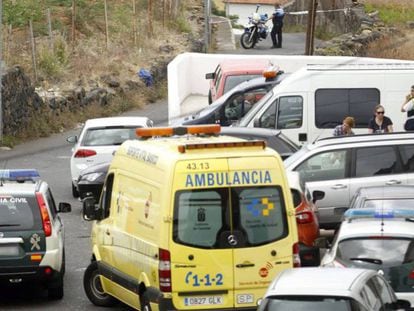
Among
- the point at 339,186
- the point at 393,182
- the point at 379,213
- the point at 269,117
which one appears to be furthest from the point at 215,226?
the point at 269,117

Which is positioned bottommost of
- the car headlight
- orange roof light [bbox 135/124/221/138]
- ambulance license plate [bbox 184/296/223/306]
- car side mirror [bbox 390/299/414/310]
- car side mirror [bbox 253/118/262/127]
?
the car headlight

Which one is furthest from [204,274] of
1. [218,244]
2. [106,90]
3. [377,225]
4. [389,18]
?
[389,18]

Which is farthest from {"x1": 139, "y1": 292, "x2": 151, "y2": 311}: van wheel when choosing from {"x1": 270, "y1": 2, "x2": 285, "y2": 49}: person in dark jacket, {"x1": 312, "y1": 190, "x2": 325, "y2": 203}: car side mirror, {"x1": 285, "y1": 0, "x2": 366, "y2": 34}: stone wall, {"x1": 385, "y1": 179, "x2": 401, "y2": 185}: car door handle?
{"x1": 285, "y1": 0, "x2": 366, "y2": 34}: stone wall

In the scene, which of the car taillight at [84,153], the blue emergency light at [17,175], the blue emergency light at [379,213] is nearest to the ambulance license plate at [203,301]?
the blue emergency light at [379,213]

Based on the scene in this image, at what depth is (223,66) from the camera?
3042 centimetres

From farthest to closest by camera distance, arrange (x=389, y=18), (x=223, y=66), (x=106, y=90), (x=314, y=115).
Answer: (x=389, y=18)
(x=106, y=90)
(x=223, y=66)
(x=314, y=115)

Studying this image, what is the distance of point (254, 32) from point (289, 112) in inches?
909

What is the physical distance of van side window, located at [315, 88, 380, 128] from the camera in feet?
81.8

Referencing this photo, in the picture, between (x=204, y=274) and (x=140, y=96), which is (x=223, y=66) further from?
(x=204, y=274)

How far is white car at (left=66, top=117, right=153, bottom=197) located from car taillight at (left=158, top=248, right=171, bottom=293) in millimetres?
12110

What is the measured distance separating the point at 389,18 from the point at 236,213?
3613 cm

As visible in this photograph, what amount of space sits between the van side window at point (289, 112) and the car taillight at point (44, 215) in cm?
917

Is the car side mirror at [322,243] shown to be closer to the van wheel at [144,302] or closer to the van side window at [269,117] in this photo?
the van wheel at [144,302]

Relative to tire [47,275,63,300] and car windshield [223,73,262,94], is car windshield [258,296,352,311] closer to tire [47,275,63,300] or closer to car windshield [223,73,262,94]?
tire [47,275,63,300]
